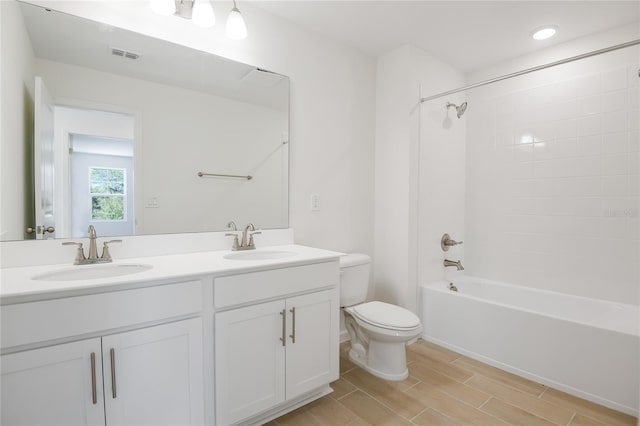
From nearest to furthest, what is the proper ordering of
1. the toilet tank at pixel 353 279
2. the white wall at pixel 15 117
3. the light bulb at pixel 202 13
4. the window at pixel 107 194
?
the white wall at pixel 15 117 → the window at pixel 107 194 → the light bulb at pixel 202 13 → the toilet tank at pixel 353 279

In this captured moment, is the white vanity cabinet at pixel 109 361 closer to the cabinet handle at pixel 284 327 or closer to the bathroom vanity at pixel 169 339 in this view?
the bathroom vanity at pixel 169 339

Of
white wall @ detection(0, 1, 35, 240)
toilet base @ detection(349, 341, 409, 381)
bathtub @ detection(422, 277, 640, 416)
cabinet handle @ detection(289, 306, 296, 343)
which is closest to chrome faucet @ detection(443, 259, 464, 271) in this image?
bathtub @ detection(422, 277, 640, 416)

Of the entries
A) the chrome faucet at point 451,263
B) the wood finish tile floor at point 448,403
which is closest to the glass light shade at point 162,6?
the wood finish tile floor at point 448,403

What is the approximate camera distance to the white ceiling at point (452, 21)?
2.01m

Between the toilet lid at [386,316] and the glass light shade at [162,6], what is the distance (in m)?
2.06

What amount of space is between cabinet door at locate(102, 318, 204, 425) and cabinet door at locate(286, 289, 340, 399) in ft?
1.52

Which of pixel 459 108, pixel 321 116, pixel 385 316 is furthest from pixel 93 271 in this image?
pixel 459 108

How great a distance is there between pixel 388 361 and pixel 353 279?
1.89 feet

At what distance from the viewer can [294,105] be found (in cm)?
225

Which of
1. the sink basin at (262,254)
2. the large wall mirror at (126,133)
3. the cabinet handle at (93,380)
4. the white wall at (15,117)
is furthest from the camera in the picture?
the sink basin at (262,254)

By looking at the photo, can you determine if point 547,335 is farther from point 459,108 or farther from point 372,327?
point 459,108

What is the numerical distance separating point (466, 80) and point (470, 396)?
2738 millimetres

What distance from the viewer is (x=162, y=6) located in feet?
5.16

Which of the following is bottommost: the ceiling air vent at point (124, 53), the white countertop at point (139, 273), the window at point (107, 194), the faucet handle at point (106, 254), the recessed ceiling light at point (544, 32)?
the white countertop at point (139, 273)
